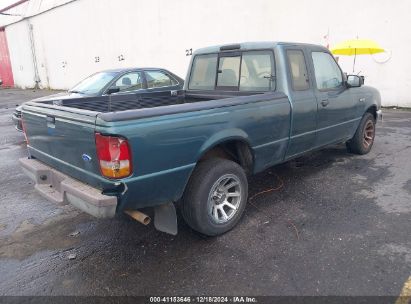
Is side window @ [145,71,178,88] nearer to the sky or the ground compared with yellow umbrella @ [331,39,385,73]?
nearer to the ground

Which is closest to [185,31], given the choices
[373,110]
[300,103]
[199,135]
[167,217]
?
[373,110]

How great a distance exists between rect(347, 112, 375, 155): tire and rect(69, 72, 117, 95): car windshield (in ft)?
16.9

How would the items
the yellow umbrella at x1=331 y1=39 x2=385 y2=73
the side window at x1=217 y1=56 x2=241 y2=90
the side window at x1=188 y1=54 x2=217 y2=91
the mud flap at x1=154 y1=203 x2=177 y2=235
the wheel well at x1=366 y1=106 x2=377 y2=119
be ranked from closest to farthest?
the mud flap at x1=154 y1=203 x2=177 y2=235, the side window at x1=217 y1=56 x2=241 y2=90, the side window at x1=188 y1=54 x2=217 y2=91, the wheel well at x1=366 y1=106 x2=377 y2=119, the yellow umbrella at x1=331 y1=39 x2=385 y2=73

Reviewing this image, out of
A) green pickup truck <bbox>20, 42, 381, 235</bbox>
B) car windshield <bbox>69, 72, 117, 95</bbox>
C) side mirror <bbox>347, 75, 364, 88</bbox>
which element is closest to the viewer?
green pickup truck <bbox>20, 42, 381, 235</bbox>

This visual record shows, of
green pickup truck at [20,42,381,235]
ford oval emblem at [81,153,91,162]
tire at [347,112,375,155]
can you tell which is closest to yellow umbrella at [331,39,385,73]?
tire at [347,112,375,155]

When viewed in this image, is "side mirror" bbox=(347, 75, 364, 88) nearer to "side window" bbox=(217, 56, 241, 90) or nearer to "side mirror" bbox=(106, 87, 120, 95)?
"side window" bbox=(217, 56, 241, 90)

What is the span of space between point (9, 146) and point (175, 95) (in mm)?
5091

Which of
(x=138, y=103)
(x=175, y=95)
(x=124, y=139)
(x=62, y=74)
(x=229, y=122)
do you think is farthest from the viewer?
(x=62, y=74)

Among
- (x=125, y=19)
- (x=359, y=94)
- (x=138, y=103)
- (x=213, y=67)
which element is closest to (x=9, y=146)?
(x=138, y=103)

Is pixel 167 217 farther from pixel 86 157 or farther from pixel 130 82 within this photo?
pixel 130 82

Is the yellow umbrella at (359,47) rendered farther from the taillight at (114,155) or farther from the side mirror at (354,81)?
the taillight at (114,155)

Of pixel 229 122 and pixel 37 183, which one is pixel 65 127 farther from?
pixel 229 122

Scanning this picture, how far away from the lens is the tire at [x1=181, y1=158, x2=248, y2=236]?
3.21 meters

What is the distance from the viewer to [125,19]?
1909 cm
